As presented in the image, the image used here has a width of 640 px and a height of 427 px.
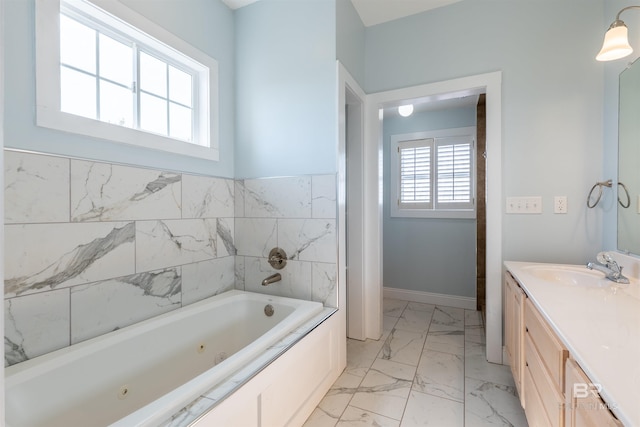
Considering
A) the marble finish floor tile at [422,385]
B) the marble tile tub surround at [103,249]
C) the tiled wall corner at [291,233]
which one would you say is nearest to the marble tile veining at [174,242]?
the marble tile tub surround at [103,249]

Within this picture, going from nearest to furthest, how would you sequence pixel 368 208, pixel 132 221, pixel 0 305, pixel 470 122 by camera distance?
pixel 0 305 → pixel 132 221 → pixel 368 208 → pixel 470 122

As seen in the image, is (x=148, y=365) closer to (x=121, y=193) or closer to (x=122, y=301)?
(x=122, y=301)

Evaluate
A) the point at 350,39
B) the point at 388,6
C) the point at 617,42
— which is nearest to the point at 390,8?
the point at 388,6

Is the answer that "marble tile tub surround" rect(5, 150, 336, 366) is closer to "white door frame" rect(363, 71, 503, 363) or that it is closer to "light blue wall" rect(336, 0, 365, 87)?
"white door frame" rect(363, 71, 503, 363)

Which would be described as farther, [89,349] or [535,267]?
[535,267]

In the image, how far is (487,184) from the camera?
7.18 feet

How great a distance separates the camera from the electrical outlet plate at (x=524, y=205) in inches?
81.5

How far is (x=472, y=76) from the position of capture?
88.4 inches

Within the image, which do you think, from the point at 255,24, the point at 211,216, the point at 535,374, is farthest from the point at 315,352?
the point at 255,24

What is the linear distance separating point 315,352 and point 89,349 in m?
1.13

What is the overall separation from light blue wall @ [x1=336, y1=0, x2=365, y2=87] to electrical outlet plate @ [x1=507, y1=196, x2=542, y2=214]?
1.53 metres

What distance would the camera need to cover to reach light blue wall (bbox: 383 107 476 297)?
11.2 feet

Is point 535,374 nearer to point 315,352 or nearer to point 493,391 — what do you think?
point 493,391

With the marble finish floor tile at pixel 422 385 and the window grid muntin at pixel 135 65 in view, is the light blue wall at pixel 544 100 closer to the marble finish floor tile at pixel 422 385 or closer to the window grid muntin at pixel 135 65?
the marble finish floor tile at pixel 422 385
